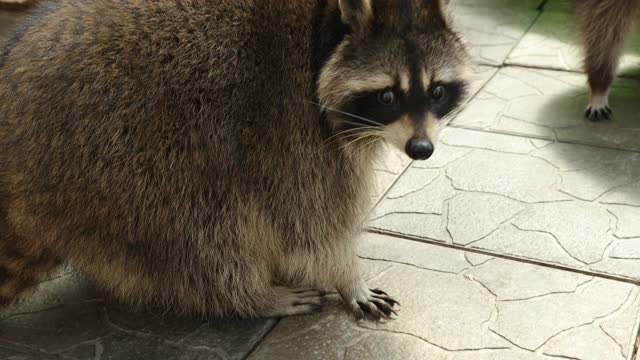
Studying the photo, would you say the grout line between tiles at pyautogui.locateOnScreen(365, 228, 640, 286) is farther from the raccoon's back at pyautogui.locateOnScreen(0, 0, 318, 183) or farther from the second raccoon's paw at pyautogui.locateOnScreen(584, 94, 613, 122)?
the second raccoon's paw at pyautogui.locateOnScreen(584, 94, 613, 122)

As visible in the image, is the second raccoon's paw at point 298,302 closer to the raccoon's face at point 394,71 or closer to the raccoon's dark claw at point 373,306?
the raccoon's dark claw at point 373,306

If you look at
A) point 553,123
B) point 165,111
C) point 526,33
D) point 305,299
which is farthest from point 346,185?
point 526,33

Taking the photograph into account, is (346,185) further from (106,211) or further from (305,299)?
(106,211)

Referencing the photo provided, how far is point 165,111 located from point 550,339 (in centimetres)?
133

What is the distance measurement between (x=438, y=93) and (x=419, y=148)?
0.20 meters

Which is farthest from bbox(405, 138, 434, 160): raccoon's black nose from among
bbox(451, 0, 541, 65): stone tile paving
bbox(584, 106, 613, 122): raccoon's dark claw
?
bbox(451, 0, 541, 65): stone tile paving

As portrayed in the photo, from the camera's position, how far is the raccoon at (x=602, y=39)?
3498mm

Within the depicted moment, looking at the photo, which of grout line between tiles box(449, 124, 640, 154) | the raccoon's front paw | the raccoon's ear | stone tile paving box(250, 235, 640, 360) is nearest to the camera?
the raccoon's ear

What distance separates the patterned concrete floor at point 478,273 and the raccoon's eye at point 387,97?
507 mm

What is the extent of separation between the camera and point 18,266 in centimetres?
237

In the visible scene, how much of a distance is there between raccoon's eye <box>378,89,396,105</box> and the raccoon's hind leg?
1.12 meters

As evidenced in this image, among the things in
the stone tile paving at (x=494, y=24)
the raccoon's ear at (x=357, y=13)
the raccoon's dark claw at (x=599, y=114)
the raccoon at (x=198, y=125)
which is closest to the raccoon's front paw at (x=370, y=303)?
the raccoon at (x=198, y=125)

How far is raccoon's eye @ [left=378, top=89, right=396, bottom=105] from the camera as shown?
2191mm

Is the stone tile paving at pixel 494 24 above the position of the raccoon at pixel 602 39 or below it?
below
